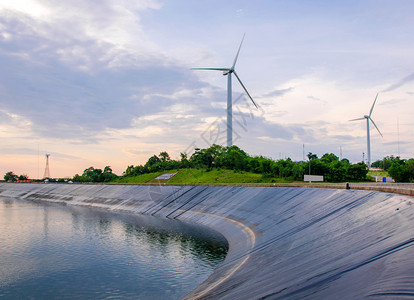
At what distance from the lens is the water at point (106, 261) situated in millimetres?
27422

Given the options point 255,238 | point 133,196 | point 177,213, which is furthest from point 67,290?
point 133,196

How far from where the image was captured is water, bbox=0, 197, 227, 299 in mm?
27422

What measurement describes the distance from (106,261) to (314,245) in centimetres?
2290

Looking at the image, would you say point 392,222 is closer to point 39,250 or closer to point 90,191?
point 39,250

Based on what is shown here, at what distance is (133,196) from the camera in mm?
106438

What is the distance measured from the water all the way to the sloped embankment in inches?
140

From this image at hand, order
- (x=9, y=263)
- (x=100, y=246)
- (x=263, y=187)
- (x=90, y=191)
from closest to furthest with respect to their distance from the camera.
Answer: (x=9, y=263) → (x=100, y=246) → (x=263, y=187) → (x=90, y=191)

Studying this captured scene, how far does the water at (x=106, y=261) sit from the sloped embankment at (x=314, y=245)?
3.56 m

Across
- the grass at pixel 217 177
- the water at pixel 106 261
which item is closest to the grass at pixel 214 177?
the grass at pixel 217 177

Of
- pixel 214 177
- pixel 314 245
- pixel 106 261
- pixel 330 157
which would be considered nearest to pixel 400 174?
pixel 330 157

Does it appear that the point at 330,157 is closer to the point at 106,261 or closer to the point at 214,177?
the point at 214,177

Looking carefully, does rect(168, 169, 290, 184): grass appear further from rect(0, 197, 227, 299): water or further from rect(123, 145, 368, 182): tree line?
rect(0, 197, 227, 299): water

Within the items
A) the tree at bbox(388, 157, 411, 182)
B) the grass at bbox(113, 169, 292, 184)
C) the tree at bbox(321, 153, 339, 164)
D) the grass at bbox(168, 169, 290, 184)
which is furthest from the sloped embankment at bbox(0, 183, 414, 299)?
the tree at bbox(321, 153, 339, 164)

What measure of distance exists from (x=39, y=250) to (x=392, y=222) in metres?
39.8
